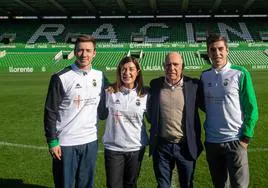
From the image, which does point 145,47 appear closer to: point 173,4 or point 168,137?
point 173,4

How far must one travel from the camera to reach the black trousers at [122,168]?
3969mm

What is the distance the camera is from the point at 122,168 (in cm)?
403

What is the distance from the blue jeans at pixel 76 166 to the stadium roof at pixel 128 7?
38.4 meters

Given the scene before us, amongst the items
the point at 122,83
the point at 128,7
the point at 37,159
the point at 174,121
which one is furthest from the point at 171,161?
the point at 128,7

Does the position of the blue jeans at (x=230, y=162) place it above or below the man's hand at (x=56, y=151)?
below

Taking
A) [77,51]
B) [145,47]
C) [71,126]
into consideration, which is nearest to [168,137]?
[71,126]

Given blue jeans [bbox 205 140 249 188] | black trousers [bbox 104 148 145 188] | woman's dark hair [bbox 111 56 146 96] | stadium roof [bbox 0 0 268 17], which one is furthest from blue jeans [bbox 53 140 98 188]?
stadium roof [bbox 0 0 268 17]

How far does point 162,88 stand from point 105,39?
1677 inches

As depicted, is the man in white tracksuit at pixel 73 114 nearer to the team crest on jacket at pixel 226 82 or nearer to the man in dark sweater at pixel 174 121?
the man in dark sweater at pixel 174 121

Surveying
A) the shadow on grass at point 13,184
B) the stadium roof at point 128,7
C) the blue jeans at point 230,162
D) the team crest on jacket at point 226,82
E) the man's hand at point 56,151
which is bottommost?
the shadow on grass at point 13,184

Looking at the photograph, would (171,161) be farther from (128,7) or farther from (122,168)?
(128,7)

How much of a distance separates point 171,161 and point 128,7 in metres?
42.0

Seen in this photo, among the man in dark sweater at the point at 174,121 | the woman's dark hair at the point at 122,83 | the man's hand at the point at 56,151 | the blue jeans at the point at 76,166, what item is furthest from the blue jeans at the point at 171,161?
the man's hand at the point at 56,151

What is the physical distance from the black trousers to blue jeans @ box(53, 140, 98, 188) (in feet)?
0.69
